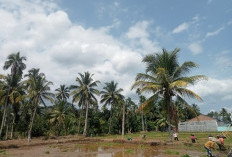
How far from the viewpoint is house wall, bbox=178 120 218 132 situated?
40438 millimetres

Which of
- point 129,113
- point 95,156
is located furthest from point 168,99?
point 129,113

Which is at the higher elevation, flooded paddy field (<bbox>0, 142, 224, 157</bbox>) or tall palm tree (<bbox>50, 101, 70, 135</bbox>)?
tall palm tree (<bbox>50, 101, 70, 135</bbox>)

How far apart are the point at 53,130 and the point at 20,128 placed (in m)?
6.36

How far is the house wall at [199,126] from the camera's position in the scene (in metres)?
40.4

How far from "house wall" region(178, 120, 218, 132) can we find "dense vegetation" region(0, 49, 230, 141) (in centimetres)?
505

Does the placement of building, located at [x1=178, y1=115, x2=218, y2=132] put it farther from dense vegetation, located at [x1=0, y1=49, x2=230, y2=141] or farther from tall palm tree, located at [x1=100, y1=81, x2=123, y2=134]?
tall palm tree, located at [x1=100, y1=81, x2=123, y2=134]

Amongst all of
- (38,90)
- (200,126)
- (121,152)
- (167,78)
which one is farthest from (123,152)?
(200,126)

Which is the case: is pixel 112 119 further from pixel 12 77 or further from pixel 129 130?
pixel 12 77

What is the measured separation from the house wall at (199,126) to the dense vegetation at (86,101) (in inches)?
199

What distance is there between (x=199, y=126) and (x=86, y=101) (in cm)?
2654

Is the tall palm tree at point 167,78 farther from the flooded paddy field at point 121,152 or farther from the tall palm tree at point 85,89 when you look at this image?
the tall palm tree at point 85,89

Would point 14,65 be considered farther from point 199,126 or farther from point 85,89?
point 199,126

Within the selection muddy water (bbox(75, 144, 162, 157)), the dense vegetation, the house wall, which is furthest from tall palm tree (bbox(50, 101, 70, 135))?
the house wall

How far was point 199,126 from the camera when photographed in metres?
42.7
